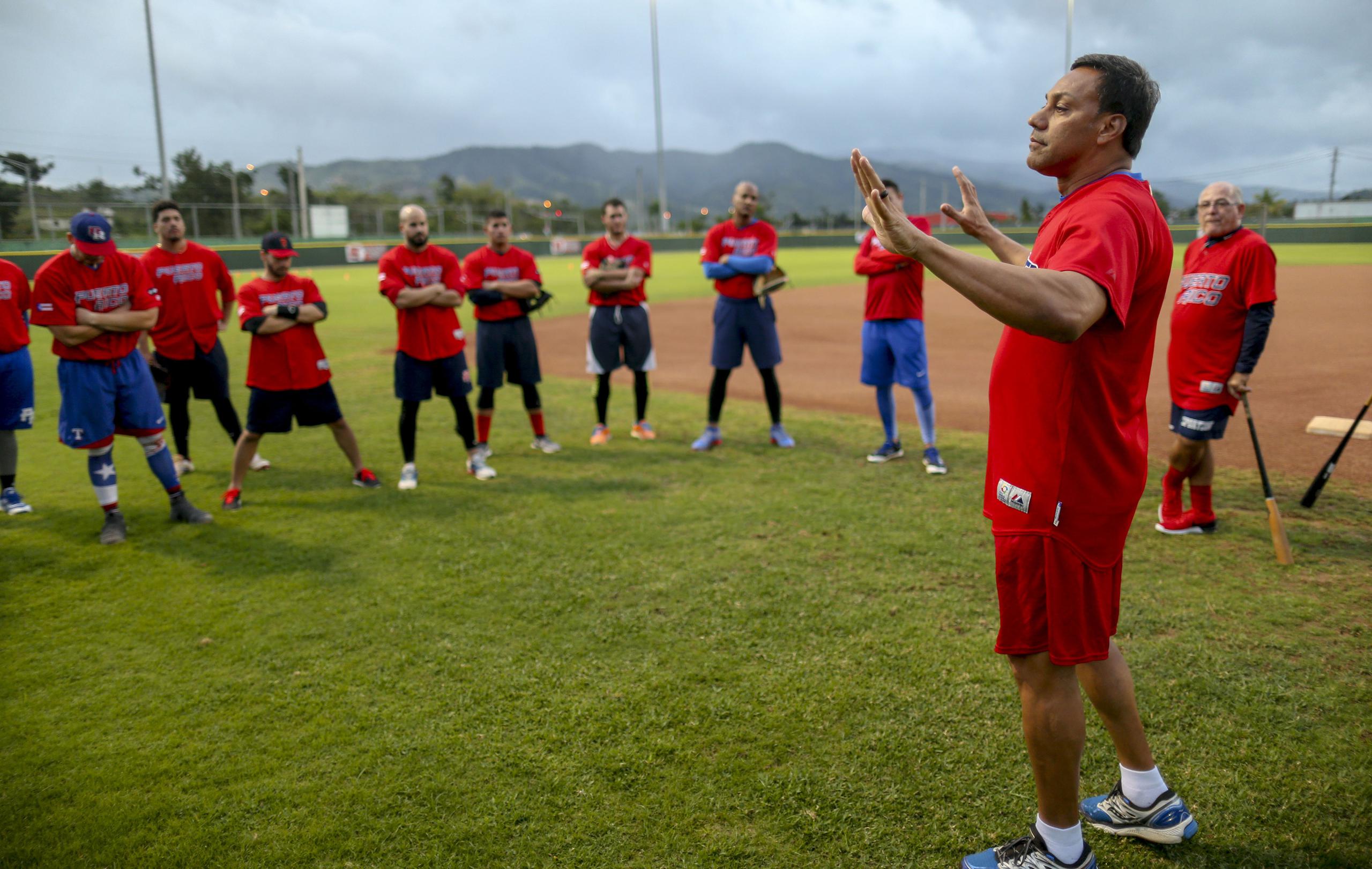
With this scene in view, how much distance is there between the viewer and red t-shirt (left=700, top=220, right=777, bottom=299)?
7520 millimetres

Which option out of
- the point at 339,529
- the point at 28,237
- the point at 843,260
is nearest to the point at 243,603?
the point at 339,529

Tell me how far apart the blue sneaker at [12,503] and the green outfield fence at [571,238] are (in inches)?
103

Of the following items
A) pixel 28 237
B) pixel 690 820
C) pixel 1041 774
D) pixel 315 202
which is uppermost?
pixel 315 202

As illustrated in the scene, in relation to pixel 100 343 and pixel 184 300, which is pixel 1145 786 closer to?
pixel 100 343

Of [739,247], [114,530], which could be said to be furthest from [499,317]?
[114,530]

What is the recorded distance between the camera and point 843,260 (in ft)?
130

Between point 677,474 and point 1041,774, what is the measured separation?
473cm

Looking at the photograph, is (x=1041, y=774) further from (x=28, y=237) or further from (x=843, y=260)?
(x=843, y=260)

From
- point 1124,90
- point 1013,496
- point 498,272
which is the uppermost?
point 1124,90

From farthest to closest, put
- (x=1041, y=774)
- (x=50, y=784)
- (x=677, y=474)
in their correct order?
(x=677, y=474) → (x=50, y=784) → (x=1041, y=774)

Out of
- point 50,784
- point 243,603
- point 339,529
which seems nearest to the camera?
point 50,784

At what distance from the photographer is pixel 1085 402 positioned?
2.12m

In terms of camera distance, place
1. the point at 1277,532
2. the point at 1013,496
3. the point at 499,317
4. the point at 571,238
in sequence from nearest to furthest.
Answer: the point at 1013,496 < the point at 1277,532 < the point at 499,317 < the point at 571,238

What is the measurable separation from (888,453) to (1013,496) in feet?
16.4
